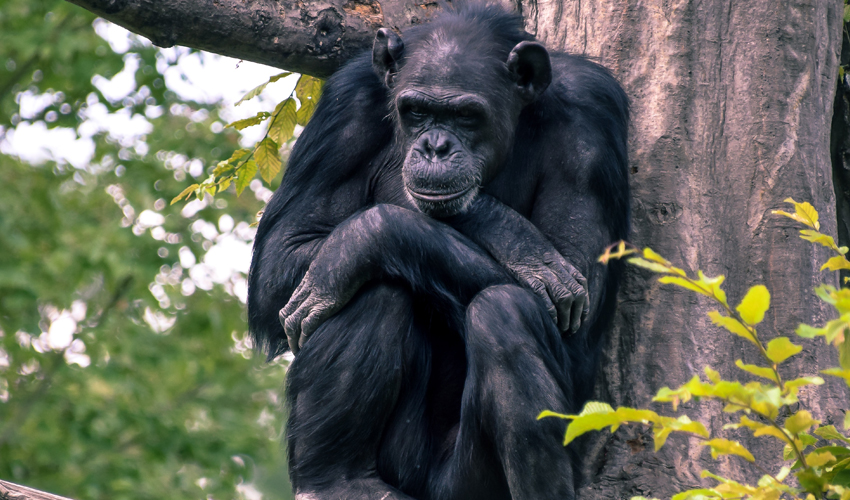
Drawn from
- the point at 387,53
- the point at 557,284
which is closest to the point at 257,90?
the point at 387,53

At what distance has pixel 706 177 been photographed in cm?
285

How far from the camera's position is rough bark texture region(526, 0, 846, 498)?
2.72 m

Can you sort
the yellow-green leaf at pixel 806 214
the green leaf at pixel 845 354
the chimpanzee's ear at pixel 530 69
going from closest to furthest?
the green leaf at pixel 845 354 → the yellow-green leaf at pixel 806 214 → the chimpanzee's ear at pixel 530 69

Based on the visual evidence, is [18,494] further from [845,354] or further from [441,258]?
[845,354]

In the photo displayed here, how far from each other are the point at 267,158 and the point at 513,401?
2.15m

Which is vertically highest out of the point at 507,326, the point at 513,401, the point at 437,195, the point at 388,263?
the point at 437,195

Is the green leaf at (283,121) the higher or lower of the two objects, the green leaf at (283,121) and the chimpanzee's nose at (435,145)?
the higher

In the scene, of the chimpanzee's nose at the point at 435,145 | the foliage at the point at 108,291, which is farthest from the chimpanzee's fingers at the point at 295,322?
the foliage at the point at 108,291

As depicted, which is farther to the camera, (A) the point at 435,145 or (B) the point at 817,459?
(A) the point at 435,145

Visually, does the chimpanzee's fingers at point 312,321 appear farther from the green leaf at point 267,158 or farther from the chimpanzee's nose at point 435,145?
the green leaf at point 267,158

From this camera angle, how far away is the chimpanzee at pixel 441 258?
2570mm

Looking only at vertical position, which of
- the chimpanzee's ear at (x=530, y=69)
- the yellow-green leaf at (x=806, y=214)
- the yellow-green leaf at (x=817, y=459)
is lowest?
the yellow-green leaf at (x=817, y=459)

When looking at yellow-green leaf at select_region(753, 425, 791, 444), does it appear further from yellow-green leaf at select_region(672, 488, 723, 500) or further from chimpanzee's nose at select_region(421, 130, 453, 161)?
chimpanzee's nose at select_region(421, 130, 453, 161)

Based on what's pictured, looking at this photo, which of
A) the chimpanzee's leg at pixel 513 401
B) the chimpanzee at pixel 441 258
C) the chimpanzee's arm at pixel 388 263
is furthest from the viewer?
the chimpanzee's arm at pixel 388 263
